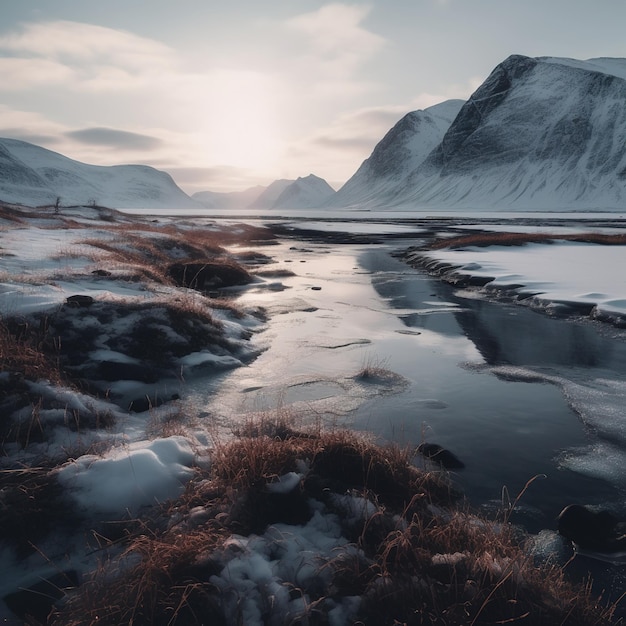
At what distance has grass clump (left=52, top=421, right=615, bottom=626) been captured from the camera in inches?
147

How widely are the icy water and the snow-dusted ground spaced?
58 millimetres

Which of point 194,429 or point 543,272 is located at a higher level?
point 543,272

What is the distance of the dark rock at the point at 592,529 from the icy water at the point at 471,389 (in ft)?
0.97

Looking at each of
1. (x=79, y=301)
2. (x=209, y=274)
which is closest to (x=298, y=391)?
(x=79, y=301)

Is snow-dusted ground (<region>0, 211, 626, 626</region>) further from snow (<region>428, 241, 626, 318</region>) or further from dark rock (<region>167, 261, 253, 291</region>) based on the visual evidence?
dark rock (<region>167, 261, 253, 291</region>)

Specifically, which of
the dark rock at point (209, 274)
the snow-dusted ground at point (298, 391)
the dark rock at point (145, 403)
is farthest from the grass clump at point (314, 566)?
the dark rock at point (209, 274)

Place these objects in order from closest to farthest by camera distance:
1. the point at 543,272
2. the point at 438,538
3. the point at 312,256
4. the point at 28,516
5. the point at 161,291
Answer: the point at 438,538 < the point at 28,516 < the point at 161,291 < the point at 543,272 < the point at 312,256

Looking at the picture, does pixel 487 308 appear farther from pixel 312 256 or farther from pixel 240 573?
pixel 312 256

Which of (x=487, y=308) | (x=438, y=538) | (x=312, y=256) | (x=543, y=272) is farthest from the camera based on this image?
(x=312, y=256)

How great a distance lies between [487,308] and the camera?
733 inches

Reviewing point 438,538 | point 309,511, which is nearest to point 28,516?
point 309,511

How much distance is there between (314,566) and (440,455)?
10.9 ft

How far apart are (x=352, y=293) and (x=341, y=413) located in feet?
45.1

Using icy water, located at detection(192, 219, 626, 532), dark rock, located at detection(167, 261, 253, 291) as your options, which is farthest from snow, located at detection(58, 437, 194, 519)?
dark rock, located at detection(167, 261, 253, 291)
